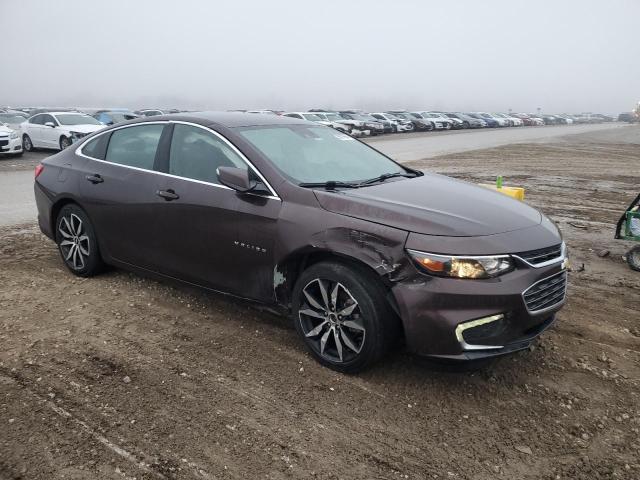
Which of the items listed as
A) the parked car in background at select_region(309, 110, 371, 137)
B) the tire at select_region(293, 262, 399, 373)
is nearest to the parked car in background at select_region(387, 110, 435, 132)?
the parked car in background at select_region(309, 110, 371, 137)

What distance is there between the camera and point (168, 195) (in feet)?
14.1

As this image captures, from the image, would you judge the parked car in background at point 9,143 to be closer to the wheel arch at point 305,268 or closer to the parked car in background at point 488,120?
the wheel arch at point 305,268

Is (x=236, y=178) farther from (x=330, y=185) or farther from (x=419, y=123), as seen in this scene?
(x=419, y=123)

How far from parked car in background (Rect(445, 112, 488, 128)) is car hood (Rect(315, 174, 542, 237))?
48274 mm

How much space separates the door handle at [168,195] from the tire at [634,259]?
15.8ft

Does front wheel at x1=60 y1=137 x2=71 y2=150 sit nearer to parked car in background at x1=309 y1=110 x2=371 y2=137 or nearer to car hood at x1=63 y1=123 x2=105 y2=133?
car hood at x1=63 y1=123 x2=105 y2=133

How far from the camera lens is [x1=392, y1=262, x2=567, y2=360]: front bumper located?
3098 millimetres

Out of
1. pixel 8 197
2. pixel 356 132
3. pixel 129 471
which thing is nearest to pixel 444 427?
pixel 129 471

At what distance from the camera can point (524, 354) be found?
391 centimetres

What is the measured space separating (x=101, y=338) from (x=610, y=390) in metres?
3.45

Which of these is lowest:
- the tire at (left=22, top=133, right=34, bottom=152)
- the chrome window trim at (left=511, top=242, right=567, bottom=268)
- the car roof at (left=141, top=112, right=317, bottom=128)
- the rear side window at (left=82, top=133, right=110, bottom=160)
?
the tire at (left=22, top=133, right=34, bottom=152)

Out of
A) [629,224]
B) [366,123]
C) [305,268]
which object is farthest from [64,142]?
[366,123]

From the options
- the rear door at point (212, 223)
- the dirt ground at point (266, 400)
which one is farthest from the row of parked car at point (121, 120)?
the dirt ground at point (266, 400)

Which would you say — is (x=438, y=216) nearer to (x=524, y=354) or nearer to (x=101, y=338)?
(x=524, y=354)
